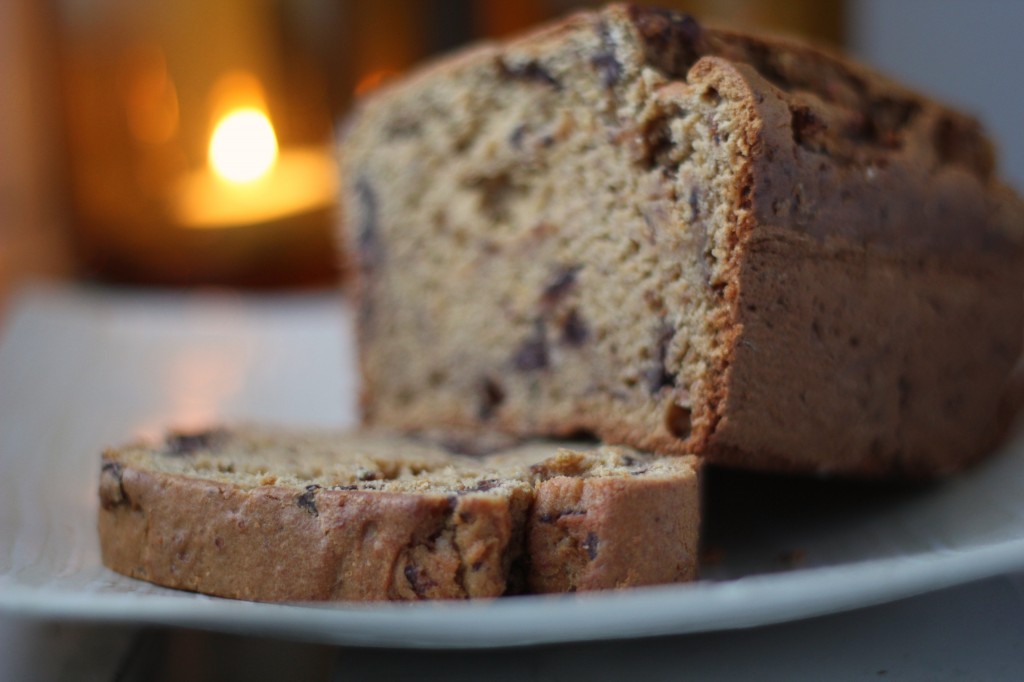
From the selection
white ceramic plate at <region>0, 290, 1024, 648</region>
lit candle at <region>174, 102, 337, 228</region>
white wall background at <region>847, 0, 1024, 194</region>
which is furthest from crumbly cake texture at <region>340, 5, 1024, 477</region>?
lit candle at <region>174, 102, 337, 228</region>

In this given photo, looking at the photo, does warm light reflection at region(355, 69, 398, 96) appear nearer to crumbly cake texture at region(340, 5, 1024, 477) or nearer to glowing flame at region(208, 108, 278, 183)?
glowing flame at region(208, 108, 278, 183)

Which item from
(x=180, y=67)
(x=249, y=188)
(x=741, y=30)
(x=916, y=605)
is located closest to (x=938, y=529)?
(x=916, y=605)

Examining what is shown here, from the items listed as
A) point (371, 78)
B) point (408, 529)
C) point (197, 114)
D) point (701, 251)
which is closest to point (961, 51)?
point (701, 251)

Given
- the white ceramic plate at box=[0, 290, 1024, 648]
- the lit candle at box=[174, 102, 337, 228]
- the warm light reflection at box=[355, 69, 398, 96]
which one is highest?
the warm light reflection at box=[355, 69, 398, 96]

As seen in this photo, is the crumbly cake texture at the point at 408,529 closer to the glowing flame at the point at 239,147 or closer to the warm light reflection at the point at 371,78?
the glowing flame at the point at 239,147

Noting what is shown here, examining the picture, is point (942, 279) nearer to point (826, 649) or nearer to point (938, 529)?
point (938, 529)

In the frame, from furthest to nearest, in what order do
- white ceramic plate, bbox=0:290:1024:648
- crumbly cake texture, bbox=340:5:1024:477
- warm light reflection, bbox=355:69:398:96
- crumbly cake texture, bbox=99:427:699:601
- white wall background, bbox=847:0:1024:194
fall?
warm light reflection, bbox=355:69:398:96 → white wall background, bbox=847:0:1024:194 → crumbly cake texture, bbox=340:5:1024:477 → crumbly cake texture, bbox=99:427:699:601 → white ceramic plate, bbox=0:290:1024:648

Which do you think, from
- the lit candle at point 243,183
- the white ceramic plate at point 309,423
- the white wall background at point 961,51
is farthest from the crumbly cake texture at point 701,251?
the lit candle at point 243,183
